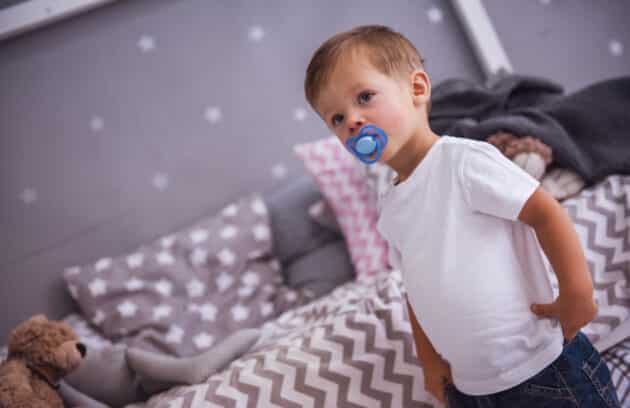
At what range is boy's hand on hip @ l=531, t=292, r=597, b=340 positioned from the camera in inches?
26.3

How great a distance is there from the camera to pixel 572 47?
5.94ft

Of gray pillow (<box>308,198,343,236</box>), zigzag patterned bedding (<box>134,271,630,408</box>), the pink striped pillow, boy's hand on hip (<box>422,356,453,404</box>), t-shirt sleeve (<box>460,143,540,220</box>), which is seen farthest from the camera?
gray pillow (<box>308,198,343,236</box>)

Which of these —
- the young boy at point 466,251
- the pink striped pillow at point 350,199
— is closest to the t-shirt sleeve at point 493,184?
the young boy at point 466,251

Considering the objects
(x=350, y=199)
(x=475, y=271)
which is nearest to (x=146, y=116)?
(x=350, y=199)

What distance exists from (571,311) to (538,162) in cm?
60

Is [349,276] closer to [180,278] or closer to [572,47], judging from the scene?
[180,278]

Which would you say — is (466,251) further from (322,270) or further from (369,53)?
(322,270)

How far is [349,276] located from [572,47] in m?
1.17

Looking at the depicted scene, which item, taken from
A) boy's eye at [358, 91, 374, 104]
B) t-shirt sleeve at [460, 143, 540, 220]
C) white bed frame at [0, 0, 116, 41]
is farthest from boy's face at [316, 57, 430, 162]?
white bed frame at [0, 0, 116, 41]

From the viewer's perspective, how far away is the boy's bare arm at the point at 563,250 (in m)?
0.65

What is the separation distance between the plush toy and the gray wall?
74 cm

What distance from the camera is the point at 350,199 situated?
1.57 m

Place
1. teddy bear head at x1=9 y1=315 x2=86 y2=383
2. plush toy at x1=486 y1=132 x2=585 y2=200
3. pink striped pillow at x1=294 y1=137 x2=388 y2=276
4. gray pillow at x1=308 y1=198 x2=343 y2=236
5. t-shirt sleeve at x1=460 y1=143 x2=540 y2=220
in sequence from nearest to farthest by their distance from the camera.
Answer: t-shirt sleeve at x1=460 y1=143 x2=540 y2=220, teddy bear head at x1=9 y1=315 x2=86 y2=383, plush toy at x1=486 y1=132 x2=585 y2=200, pink striped pillow at x1=294 y1=137 x2=388 y2=276, gray pillow at x1=308 y1=198 x2=343 y2=236

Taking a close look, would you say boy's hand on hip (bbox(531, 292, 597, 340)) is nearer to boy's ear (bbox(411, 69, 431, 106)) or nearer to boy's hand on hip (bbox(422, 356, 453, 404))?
boy's hand on hip (bbox(422, 356, 453, 404))
